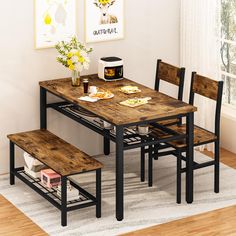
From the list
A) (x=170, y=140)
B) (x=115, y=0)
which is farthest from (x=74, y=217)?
(x=115, y=0)

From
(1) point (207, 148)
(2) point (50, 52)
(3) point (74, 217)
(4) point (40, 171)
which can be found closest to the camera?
(3) point (74, 217)

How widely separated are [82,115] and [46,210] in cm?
99

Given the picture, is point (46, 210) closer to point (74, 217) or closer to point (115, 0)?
point (74, 217)

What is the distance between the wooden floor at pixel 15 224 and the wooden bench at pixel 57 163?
0.22 m

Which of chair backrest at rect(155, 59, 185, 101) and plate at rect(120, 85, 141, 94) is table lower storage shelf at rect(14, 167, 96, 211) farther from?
chair backrest at rect(155, 59, 185, 101)

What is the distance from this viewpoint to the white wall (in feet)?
22.3

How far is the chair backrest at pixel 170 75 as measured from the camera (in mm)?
6857

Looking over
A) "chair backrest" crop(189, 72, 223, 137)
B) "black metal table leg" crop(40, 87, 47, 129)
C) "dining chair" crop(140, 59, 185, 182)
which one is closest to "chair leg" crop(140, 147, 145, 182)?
"dining chair" crop(140, 59, 185, 182)

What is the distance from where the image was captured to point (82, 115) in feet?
22.4

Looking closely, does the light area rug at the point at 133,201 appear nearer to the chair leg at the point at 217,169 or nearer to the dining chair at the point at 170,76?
the chair leg at the point at 217,169

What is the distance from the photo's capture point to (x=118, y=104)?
6340 mm

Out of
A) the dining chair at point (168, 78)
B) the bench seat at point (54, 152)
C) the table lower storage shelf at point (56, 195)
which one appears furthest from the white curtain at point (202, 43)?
the table lower storage shelf at point (56, 195)

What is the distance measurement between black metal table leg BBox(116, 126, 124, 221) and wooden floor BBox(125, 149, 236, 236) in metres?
0.26

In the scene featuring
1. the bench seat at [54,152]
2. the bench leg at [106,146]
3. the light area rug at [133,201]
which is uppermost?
the bench seat at [54,152]
